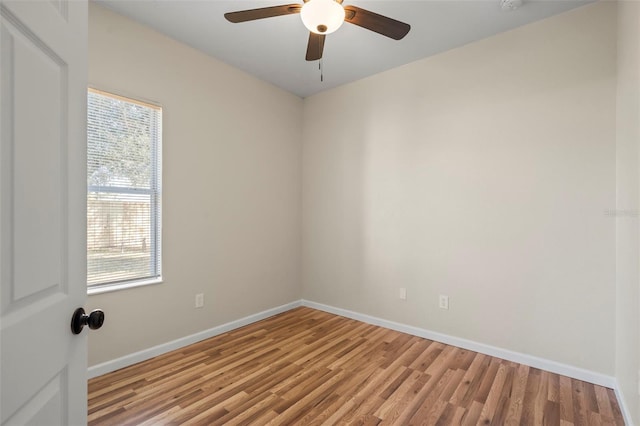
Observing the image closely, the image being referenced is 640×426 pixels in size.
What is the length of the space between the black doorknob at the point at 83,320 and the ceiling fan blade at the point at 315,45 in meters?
1.86

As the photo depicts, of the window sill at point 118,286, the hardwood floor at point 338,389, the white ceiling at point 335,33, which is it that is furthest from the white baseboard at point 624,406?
the window sill at point 118,286

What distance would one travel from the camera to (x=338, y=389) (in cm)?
215

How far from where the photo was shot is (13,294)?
2.11ft

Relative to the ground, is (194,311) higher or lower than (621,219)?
lower

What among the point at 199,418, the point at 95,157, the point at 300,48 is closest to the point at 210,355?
the point at 199,418

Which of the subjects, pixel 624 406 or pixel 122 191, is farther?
pixel 122 191

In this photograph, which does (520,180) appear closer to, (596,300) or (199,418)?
(596,300)

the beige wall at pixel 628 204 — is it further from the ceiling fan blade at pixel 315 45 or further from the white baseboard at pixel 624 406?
the ceiling fan blade at pixel 315 45

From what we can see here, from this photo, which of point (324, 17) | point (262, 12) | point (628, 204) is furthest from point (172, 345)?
point (628, 204)

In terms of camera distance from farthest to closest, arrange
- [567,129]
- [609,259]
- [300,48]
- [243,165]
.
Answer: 1. [243,165]
2. [300,48]
3. [567,129]
4. [609,259]

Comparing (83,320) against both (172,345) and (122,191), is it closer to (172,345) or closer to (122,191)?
(122,191)

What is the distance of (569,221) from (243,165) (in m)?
2.97

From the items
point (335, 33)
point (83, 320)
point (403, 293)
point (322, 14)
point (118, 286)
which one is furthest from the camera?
point (403, 293)

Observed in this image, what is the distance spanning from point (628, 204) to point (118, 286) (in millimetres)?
3543
